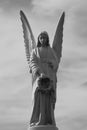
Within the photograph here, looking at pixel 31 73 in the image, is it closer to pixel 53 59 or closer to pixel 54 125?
pixel 53 59

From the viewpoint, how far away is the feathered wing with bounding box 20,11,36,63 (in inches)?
792

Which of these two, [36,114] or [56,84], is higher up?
[56,84]

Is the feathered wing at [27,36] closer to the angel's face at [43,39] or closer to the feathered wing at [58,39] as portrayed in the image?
the angel's face at [43,39]

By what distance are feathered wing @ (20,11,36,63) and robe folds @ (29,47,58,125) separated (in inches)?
23.2

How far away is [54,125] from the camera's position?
18.6 meters

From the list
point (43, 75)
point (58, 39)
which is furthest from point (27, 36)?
point (43, 75)

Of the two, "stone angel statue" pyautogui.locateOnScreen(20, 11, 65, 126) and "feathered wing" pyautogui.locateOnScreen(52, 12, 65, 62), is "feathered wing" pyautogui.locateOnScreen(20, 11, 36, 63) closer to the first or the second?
"stone angel statue" pyautogui.locateOnScreen(20, 11, 65, 126)

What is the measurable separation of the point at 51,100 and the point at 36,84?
90 centimetres

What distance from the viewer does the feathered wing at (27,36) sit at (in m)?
20.1

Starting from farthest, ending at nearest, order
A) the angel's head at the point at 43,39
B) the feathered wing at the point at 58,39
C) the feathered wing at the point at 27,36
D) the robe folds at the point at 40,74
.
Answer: the feathered wing at the point at 58,39, the feathered wing at the point at 27,36, the angel's head at the point at 43,39, the robe folds at the point at 40,74

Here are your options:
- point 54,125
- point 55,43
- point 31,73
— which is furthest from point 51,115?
point 55,43

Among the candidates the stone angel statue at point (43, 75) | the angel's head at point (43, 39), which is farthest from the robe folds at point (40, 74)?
the angel's head at point (43, 39)

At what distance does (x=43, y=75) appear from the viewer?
61.9 ft

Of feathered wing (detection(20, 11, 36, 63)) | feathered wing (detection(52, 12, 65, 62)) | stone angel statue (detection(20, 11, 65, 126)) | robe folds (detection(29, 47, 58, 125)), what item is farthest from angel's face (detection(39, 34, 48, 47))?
feathered wing (detection(52, 12, 65, 62))
